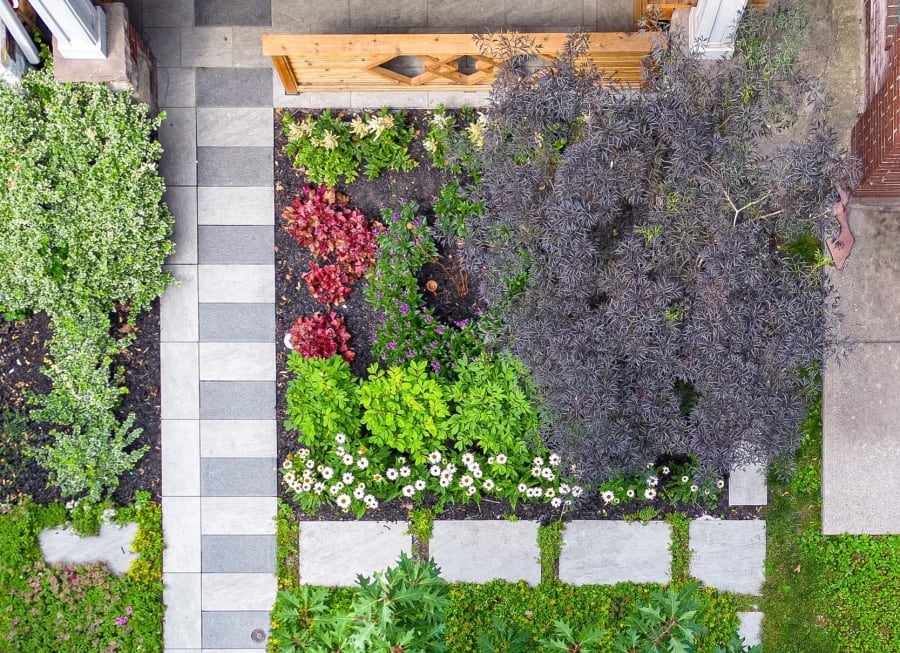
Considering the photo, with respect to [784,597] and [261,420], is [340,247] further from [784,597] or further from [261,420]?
[784,597]

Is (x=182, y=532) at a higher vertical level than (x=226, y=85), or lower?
lower

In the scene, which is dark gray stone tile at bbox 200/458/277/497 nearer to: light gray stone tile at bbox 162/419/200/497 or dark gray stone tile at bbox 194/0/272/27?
light gray stone tile at bbox 162/419/200/497

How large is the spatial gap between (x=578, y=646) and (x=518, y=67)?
3.63 meters

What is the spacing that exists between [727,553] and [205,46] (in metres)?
6.31

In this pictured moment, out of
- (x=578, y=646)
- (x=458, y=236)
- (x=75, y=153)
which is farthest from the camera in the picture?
(x=458, y=236)


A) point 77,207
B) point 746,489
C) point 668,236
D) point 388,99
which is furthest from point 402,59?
point 746,489

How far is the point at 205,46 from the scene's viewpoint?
218 inches

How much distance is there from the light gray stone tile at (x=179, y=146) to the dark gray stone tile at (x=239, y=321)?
3.71 feet

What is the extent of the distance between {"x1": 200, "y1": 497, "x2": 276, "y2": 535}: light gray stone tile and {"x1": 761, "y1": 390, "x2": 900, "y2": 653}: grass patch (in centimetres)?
438

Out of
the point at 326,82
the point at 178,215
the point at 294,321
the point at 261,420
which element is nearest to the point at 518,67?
the point at 326,82

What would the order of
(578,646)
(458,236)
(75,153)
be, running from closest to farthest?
(578,646), (75,153), (458,236)

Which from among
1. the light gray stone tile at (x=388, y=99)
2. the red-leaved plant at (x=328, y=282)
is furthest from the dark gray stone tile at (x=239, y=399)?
the light gray stone tile at (x=388, y=99)

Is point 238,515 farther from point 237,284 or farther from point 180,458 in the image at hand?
point 237,284

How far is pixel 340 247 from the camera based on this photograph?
17.8ft
